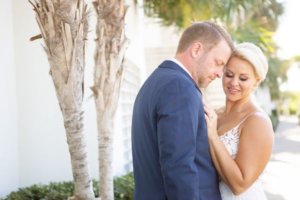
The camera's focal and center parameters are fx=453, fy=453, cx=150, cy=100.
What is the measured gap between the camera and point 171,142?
2.35 metres

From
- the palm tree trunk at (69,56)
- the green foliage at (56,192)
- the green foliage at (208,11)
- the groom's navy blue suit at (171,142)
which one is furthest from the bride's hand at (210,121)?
the green foliage at (208,11)

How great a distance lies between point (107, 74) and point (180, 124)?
3.42 m

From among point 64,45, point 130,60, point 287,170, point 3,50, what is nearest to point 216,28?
point 64,45

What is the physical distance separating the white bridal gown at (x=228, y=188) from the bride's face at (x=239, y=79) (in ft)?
0.76

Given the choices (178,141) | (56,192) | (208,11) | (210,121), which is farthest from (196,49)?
(208,11)

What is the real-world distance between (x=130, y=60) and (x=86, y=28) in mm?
5905

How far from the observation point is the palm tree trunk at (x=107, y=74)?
5656 mm

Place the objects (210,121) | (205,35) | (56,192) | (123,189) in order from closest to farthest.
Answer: (205,35), (210,121), (56,192), (123,189)

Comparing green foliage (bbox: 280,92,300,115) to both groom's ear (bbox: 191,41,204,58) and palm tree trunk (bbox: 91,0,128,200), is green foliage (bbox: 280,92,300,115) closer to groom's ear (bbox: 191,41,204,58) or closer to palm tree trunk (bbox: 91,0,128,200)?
palm tree trunk (bbox: 91,0,128,200)

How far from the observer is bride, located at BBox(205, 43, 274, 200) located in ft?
9.00

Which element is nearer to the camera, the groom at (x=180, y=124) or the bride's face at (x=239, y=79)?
the groom at (x=180, y=124)

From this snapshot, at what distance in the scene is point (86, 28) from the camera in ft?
15.7

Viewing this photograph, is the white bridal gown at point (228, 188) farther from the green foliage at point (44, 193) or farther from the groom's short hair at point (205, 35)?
the green foliage at point (44, 193)

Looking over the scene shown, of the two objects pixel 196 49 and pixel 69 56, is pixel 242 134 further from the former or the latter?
pixel 69 56
